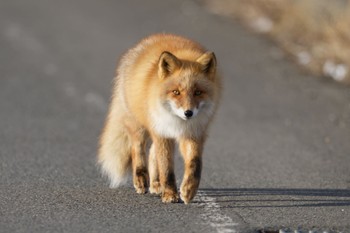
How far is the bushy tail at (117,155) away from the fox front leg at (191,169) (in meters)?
0.85

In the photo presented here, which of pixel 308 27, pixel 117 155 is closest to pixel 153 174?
pixel 117 155

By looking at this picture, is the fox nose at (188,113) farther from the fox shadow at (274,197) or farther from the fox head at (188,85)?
the fox shadow at (274,197)

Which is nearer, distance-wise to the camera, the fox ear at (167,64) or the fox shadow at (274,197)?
the fox ear at (167,64)

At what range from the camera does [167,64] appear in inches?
302

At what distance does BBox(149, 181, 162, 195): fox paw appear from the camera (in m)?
8.05

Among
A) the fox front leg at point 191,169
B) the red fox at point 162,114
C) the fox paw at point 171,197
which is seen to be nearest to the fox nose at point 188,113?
the red fox at point 162,114

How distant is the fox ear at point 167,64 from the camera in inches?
299

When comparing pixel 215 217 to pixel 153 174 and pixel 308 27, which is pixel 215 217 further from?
pixel 308 27

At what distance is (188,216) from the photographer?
7266 mm

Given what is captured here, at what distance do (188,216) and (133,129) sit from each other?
1.28 metres

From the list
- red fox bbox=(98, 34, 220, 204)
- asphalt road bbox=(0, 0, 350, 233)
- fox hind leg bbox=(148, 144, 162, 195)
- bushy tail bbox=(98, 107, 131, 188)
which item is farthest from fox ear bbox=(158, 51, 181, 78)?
asphalt road bbox=(0, 0, 350, 233)

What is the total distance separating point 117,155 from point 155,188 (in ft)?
1.92

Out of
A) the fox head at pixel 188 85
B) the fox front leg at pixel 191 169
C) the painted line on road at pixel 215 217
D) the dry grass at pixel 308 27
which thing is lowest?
the painted line on road at pixel 215 217

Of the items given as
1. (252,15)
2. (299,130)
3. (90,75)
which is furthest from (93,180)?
(252,15)
